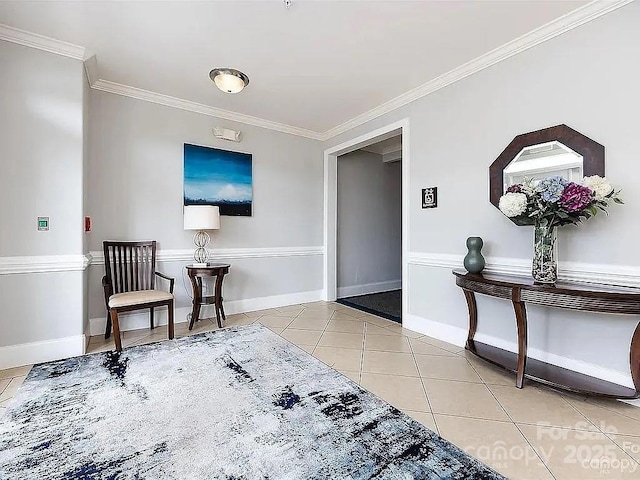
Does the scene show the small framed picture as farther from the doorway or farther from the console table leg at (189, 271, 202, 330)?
the console table leg at (189, 271, 202, 330)

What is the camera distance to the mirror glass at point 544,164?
2.34m

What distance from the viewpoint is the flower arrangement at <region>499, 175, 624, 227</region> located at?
2.00 m

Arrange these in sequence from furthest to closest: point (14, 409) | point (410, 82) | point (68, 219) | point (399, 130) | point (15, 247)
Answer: point (399, 130)
point (410, 82)
point (68, 219)
point (15, 247)
point (14, 409)

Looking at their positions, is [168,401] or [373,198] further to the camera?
[373,198]

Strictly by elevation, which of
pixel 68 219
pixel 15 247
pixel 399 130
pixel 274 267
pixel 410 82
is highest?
pixel 410 82

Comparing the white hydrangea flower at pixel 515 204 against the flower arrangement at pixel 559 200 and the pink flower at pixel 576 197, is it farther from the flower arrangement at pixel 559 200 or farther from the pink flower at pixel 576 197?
the pink flower at pixel 576 197

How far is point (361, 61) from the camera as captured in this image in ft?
9.59

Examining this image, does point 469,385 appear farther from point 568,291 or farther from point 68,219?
point 68,219

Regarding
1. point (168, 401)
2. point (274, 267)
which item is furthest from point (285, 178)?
point (168, 401)

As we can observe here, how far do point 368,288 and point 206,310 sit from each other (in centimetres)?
282

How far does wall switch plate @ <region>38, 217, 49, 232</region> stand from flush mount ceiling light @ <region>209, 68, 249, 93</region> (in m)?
1.84

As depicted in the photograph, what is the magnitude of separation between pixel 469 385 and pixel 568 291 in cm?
89

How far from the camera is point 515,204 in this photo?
2.21 m

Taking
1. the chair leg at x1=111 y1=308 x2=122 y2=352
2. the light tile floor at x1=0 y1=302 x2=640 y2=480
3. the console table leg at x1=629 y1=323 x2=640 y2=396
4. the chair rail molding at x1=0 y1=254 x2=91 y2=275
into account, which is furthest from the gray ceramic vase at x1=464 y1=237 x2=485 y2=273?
the chair rail molding at x1=0 y1=254 x2=91 y2=275
